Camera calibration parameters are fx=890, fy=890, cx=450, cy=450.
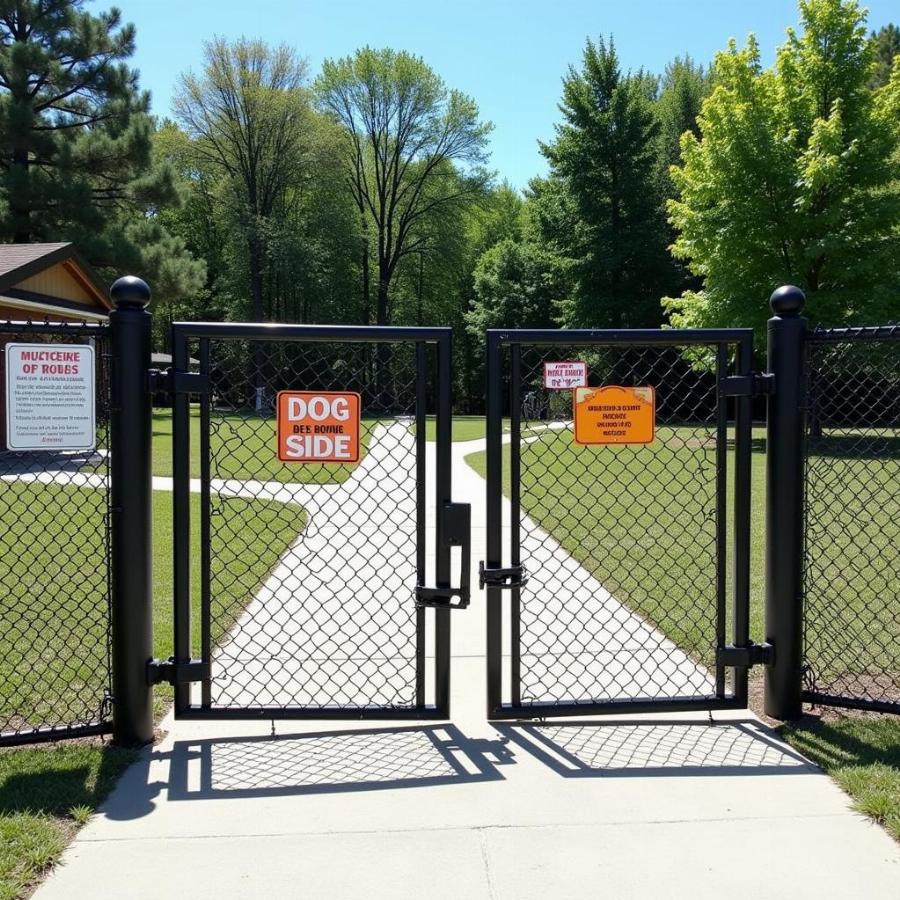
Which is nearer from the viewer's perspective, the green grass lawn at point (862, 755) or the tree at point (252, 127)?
the green grass lawn at point (862, 755)

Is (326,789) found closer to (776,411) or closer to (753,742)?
(753,742)

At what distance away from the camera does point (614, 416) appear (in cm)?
375

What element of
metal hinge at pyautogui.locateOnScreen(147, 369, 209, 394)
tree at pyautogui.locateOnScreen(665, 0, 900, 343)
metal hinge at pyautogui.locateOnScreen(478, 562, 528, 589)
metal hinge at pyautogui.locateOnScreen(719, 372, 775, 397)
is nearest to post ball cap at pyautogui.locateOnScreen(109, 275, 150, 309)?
metal hinge at pyautogui.locateOnScreen(147, 369, 209, 394)

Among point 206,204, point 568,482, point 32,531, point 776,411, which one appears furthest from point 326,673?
point 206,204

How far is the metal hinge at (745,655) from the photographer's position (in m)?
3.88

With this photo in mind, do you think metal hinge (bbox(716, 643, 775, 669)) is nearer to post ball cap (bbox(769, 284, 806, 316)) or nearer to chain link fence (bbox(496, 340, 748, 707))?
chain link fence (bbox(496, 340, 748, 707))

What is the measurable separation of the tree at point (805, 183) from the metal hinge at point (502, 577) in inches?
750

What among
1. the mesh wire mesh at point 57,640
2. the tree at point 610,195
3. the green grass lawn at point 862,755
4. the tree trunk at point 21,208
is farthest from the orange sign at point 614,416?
the tree at point 610,195

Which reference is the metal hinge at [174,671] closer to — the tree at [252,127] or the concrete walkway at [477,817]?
the concrete walkway at [477,817]

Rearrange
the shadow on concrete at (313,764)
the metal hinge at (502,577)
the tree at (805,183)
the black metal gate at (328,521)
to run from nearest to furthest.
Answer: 1. the shadow on concrete at (313,764)
2. the black metal gate at (328,521)
3. the metal hinge at (502,577)
4. the tree at (805,183)

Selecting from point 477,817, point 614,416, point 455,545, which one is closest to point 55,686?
point 455,545

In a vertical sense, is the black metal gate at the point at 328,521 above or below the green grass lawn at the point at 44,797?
above

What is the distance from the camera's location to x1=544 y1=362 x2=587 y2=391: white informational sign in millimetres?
3617

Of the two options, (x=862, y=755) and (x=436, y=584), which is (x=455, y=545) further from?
(x=862, y=755)
